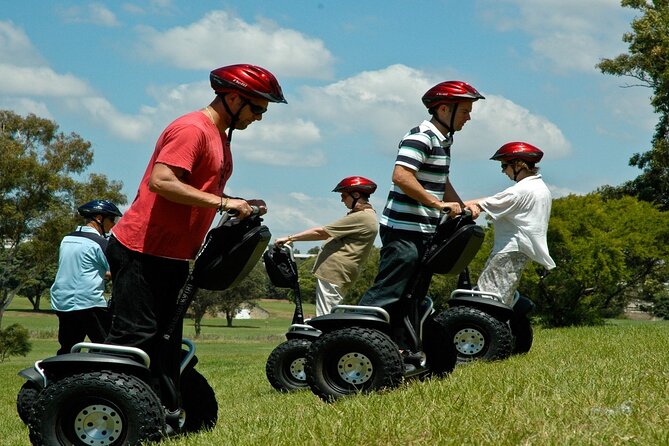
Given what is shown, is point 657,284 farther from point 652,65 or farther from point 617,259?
point 617,259

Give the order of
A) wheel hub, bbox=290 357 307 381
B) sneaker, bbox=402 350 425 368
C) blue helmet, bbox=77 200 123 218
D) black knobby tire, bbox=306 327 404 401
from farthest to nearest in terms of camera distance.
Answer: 1. blue helmet, bbox=77 200 123 218
2. wheel hub, bbox=290 357 307 381
3. sneaker, bbox=402 350 425 368
4. black knobby tire, bbox=306 327 404 401

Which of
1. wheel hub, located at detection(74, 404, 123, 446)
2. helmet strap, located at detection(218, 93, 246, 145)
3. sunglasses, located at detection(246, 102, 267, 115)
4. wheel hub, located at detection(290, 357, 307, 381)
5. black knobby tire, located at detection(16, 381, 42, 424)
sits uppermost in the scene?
sunglasses, located at detection(246, 102, 267, 115)

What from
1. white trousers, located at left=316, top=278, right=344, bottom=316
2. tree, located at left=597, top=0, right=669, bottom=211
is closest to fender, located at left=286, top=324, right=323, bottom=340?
white trousers, located at left=316, top=278, right=344, bottom=316

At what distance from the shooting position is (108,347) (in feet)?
15.8

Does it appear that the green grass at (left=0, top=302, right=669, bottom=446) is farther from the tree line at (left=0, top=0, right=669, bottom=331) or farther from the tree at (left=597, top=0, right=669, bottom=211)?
the tree at (left=597, top=0, right=669, bottom=211)

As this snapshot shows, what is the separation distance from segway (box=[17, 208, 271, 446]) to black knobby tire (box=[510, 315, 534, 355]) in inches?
192

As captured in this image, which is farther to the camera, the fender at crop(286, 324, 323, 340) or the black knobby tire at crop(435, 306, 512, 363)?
the fender at crop(286, 324, 323, 340)

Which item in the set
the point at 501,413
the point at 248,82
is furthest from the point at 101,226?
the point at 501,413

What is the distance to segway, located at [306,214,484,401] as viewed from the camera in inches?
238

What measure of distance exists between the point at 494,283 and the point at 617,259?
15761 millimetres

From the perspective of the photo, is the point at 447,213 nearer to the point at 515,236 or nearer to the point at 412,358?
the point at 412,358

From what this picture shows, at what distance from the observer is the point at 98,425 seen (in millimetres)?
4723

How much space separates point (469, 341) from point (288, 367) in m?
1.86

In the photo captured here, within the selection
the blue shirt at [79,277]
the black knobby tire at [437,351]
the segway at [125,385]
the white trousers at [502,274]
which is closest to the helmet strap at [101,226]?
the blue shirt at [79,277]
